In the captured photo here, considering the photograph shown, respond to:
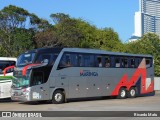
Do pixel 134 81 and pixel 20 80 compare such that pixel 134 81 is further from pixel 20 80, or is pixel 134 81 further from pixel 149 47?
pixel 149 47

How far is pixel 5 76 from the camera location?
25453 mm

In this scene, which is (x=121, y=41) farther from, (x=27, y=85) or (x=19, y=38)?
(x=27, y=85)

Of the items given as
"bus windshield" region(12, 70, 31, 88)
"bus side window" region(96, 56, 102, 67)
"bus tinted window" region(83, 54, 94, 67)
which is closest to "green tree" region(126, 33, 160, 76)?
"bus side window" region(96, 56, 102, 67)

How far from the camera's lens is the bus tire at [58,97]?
24.1 metres

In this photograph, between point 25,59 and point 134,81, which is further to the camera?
point 134,81

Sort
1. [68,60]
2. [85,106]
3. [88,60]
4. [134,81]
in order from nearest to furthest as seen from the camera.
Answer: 1. [85,106]
2. [68,60]
3. [88,60]
4. [134,81]

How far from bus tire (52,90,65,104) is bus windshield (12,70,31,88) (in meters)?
2.04

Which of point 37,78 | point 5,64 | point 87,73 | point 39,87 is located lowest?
point 39,87

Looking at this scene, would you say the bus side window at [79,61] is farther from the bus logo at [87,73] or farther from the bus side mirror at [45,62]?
the bus side mirror at [45,62]

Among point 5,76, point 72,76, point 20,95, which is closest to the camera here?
point 20,95

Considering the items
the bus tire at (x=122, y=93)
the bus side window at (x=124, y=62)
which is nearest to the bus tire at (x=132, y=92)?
the bus tire at (x=122, y=93)

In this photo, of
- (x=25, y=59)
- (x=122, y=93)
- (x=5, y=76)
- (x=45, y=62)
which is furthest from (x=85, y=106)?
(x=122, y=93)

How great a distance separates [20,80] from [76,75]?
3.74 metres

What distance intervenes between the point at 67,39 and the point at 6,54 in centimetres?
797
